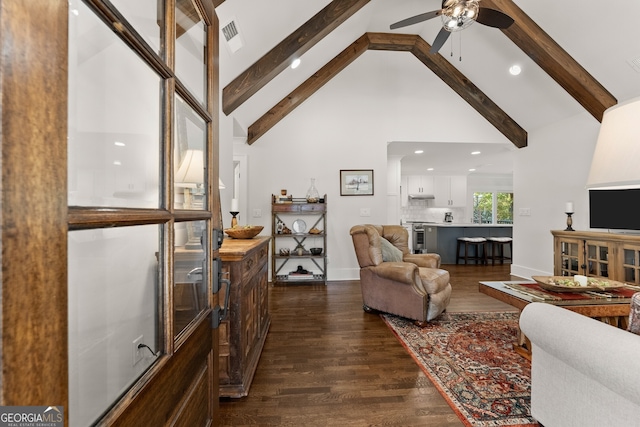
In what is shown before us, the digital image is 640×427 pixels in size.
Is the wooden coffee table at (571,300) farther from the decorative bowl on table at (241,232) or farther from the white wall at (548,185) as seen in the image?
the white wall at (548,185)

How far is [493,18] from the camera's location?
2789 mm

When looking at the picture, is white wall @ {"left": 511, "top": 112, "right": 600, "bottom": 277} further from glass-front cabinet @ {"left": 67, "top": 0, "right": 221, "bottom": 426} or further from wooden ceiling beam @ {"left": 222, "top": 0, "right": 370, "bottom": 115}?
glass-front cabinet @ {"left": 67, "top": 0, "right": 221, "bottom": 426}

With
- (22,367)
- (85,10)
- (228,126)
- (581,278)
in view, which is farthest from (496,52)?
(22,367)

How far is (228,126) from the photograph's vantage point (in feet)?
11.5

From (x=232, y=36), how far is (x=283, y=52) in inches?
27.6

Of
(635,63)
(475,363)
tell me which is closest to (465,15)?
(635,63)

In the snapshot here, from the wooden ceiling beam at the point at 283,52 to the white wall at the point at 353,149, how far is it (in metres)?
1.79

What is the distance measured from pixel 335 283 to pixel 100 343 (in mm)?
4446

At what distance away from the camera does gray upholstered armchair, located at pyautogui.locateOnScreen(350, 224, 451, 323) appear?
2.97 meters

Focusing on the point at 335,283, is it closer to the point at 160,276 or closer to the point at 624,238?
the point at 624,238

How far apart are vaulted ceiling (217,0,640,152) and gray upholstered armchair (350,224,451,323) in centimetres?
217

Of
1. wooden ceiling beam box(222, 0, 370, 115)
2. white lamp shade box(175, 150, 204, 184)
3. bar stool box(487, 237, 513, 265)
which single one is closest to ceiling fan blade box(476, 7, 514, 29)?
wooden ceiling beam box(222, 0, 370, 115)

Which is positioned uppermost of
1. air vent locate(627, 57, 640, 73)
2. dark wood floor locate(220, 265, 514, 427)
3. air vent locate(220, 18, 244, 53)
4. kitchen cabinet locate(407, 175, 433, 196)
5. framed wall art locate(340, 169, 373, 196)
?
air vent locate(627, 57, 640, 73)

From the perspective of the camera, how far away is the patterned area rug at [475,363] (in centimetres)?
175
